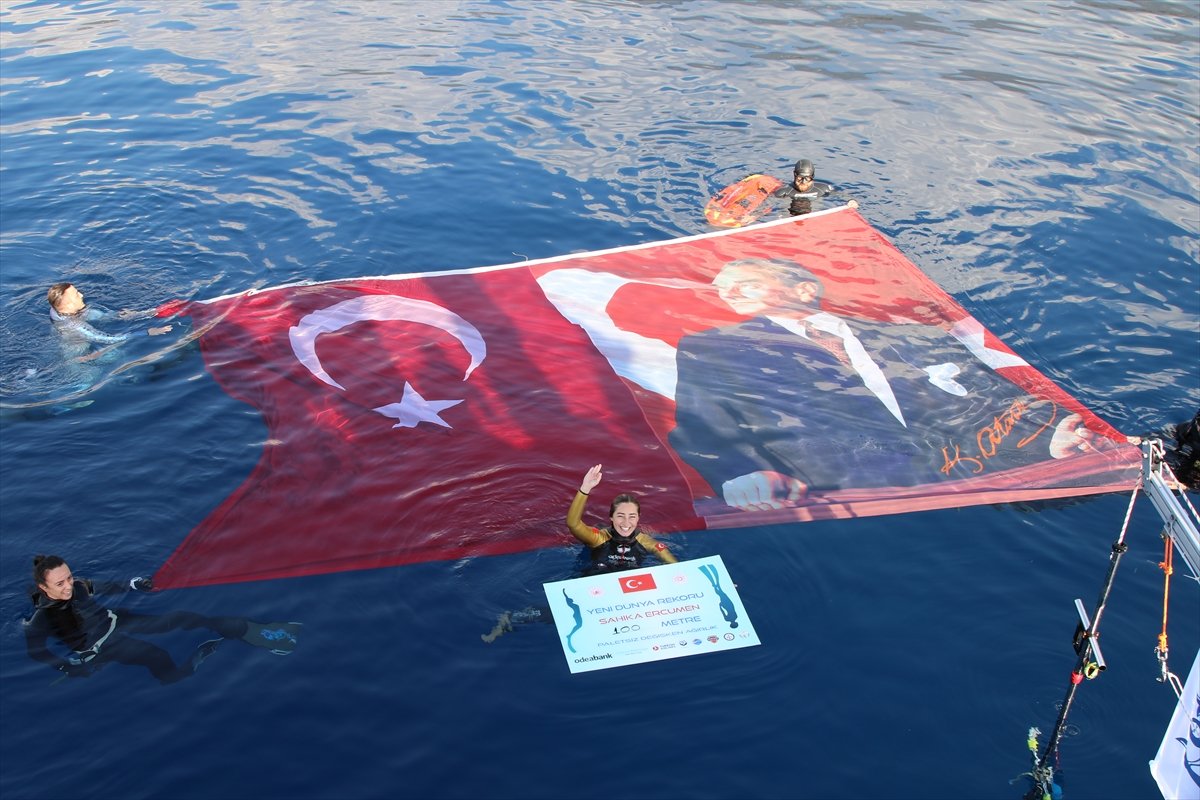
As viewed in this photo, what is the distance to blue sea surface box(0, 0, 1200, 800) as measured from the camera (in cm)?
650

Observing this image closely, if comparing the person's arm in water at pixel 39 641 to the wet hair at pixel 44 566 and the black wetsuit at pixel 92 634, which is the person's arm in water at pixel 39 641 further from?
the wet hair at pixel 44 566

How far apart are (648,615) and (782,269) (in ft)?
18.8

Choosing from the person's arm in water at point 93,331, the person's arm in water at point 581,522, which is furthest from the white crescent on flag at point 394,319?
the person's arm in water at point 581,522

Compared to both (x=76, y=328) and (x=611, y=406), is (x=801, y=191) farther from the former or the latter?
(x=76, y=328)

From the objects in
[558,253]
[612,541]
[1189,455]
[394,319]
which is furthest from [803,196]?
[1189,455]

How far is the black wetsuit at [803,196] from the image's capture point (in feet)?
44.1

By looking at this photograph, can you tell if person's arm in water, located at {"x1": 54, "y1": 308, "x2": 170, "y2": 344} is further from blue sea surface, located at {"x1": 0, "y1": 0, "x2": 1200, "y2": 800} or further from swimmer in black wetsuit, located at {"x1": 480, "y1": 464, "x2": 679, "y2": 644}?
swimmer in black wetsuit, located at {"x1": 480, "y1": 464, "x2": 679, "y2": 644}

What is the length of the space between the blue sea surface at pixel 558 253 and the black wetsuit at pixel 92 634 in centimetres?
14

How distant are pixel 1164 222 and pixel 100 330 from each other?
1384 cm

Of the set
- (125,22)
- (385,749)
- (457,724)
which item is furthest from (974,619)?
(125,22)

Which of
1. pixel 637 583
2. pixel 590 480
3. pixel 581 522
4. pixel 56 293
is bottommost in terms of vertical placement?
pixel 581 522

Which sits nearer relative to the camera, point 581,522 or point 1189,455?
point 1189,455

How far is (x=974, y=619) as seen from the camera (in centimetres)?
757

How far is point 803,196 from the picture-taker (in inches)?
529
